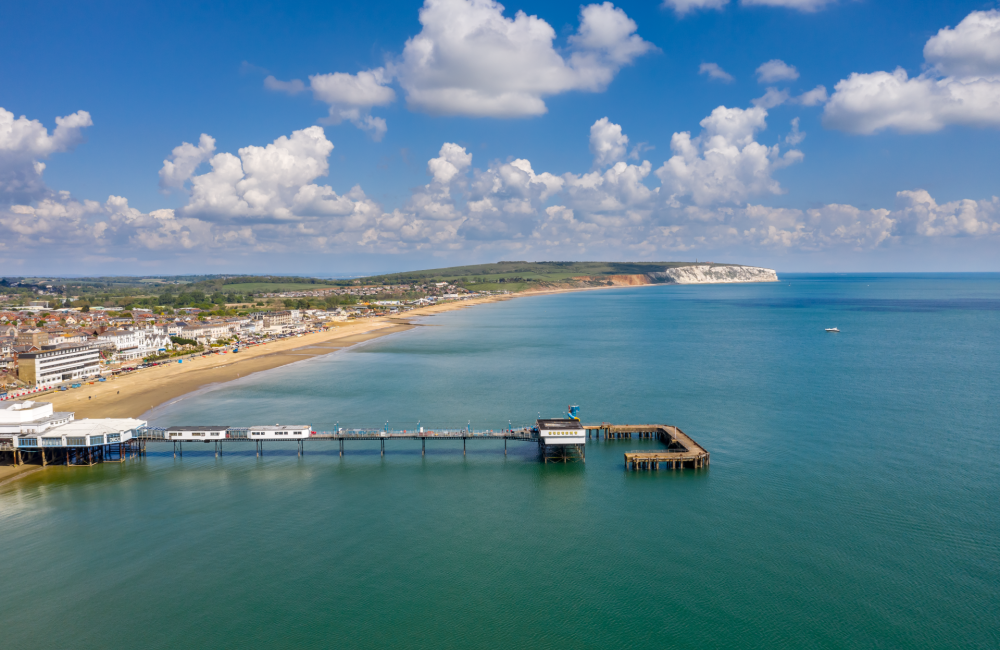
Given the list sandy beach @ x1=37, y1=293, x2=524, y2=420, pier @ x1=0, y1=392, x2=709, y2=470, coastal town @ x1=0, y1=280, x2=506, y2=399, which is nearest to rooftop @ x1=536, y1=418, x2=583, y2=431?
pier @ x1=0, y1=392, x2=709, y2=470

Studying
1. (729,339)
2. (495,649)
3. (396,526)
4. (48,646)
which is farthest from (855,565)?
(729,339)

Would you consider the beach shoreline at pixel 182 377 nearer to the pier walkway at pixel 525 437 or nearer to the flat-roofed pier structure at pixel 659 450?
the pier walkway at pixel 525 437

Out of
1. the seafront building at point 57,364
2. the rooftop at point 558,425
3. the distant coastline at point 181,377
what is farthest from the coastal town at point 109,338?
the rooftop at point 558,425

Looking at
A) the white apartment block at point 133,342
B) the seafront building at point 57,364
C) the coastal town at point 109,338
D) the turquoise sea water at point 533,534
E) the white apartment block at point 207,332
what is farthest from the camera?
the white apartment block at point 207,332

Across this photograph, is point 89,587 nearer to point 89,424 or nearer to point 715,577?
point 89,424

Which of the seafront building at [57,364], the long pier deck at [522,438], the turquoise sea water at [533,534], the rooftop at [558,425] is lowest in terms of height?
the turquoise sea water at [533,534]
